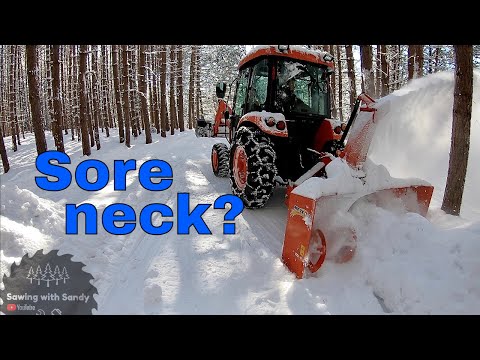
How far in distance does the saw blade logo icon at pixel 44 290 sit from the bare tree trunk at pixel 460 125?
412 centimetres

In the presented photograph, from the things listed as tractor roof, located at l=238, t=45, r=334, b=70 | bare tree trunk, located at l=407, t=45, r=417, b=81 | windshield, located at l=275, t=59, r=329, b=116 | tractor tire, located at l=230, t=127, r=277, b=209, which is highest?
bare tree trunk, located at l=407, t=45, r=417, b=81

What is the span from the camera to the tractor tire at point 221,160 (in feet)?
20.7

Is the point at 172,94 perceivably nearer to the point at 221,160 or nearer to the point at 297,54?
the point at 221,160

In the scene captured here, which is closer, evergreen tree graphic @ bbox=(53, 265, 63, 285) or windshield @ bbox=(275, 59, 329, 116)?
evergreen tree graphic @ bbox=(53, 265, 63, 285)

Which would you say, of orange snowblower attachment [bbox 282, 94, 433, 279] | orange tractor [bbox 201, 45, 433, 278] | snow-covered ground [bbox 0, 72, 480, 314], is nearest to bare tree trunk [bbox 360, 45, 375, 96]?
orange tractor [bbox 201, 45, 433, 278]

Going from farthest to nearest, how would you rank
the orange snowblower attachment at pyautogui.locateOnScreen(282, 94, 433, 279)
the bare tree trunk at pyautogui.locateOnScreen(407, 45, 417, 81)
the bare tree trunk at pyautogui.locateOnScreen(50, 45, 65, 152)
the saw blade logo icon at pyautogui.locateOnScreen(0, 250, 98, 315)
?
the bare tree trunk at pyautogui.locateOnScreen(407, 45, 417, 81) → the bare tree trunk at pyautogui.locateOnScreen(50, 45, 65, 152) → the orange snowblower attachment at pyautogui.locateOnScreen(282, 94, 433, 279) → the saw blade logo icon at pyautogui.locateOnScreen(0, 250, 98, 315)

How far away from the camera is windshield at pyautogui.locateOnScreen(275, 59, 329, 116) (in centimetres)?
460

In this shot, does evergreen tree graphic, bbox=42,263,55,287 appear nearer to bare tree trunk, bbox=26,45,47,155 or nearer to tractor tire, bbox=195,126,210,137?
tractor tire, bbox=195,126,210,137

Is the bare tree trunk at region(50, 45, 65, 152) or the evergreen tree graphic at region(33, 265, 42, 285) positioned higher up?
the bare tree trunk at region(50, 45, 65, 152)

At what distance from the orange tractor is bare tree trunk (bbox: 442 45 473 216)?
0.79 m

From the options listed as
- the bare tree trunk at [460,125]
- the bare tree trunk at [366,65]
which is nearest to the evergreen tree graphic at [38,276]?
the bare tree trunk at [460,125]

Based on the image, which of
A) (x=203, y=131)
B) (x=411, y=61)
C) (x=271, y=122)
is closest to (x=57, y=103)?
(x=203, y=131)

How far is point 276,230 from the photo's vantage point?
379 cm

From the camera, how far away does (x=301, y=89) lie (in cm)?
477
